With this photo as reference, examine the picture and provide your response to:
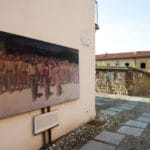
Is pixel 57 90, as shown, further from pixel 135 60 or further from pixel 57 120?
pixel 135 60

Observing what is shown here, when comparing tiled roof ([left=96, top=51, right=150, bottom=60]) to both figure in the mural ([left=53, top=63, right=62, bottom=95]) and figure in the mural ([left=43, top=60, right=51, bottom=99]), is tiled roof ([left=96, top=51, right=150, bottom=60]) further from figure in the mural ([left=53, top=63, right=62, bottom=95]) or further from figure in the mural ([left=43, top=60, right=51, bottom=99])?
figure in the mural ([left=43, top=60, right=51, bottom=99])

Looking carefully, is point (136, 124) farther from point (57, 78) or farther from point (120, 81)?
point (120, 81)

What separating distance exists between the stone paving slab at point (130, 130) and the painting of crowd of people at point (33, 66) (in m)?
1.71

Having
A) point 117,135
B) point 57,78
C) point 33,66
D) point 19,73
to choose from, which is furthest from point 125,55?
point 19,73

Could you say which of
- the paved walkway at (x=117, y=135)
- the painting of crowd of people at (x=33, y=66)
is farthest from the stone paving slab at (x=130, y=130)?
the painting of crowd of people at (x=33, y=66)

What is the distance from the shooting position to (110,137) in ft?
13.7

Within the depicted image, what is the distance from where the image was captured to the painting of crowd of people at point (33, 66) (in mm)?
2793

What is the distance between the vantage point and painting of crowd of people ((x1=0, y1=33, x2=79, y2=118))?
9.16 ft

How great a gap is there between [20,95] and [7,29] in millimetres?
1006

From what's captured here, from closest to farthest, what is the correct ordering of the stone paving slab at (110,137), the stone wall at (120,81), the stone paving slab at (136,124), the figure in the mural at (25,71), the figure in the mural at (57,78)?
1. the figure in the mural at (25,71)
2. the figure in the mural at (57,78)
3. the stone paving slab at (110,137)
4. the stone paving slab at (136,124)
5. the stone wall at (120,81)

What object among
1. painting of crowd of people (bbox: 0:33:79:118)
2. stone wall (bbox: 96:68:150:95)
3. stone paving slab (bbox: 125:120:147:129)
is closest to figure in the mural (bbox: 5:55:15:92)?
painting of crowd of people (bbox: 0:33:79:118)

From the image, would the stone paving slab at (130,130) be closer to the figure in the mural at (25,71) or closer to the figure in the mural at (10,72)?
the figure in the mural at (25,71)

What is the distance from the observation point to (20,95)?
3.02 meters

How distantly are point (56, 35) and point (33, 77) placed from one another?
1110 millimetres
